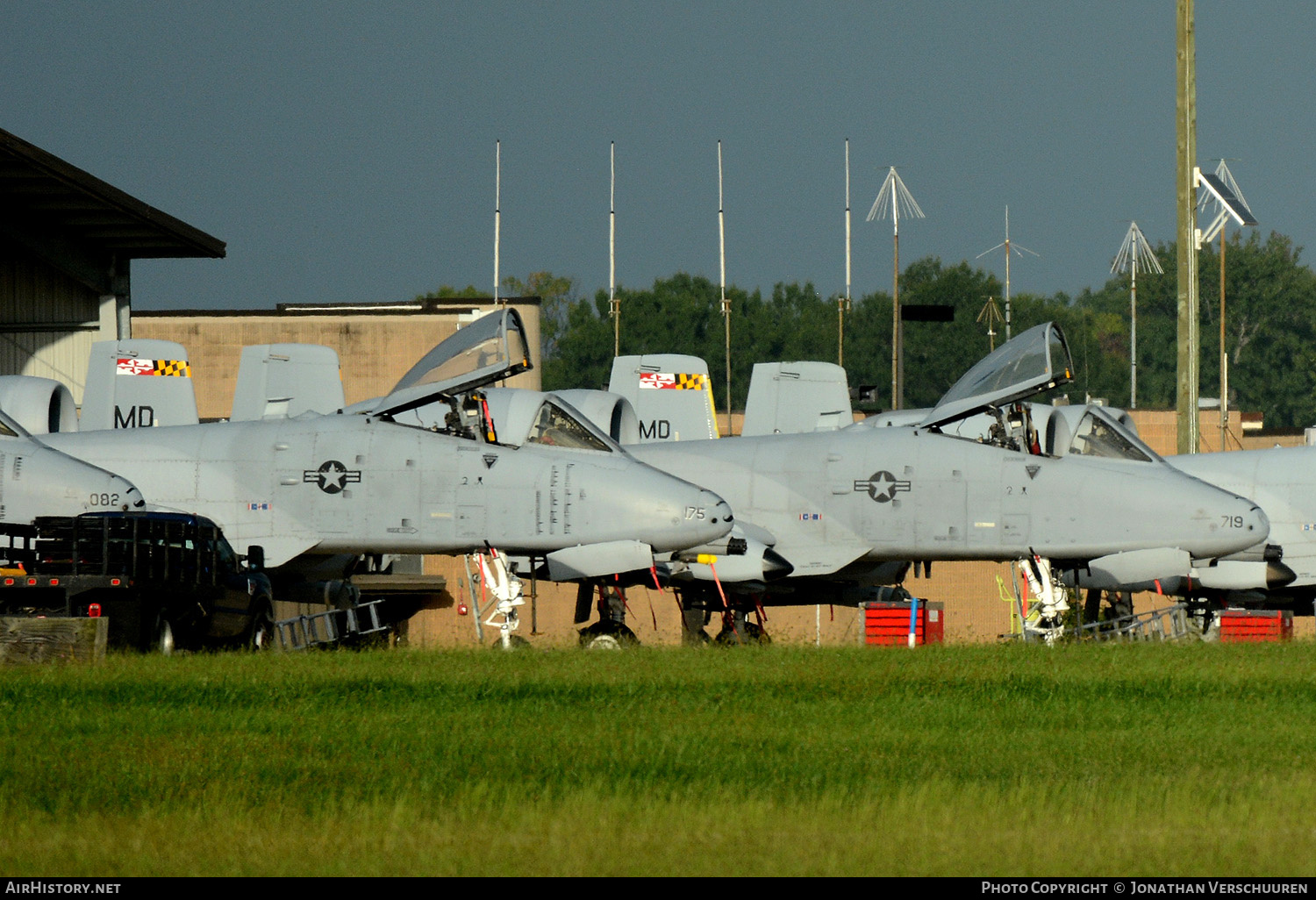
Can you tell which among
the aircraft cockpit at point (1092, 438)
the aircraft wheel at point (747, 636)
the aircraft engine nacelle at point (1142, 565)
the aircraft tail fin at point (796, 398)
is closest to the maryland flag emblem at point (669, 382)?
the aircraft tail fin at point (796, 398)

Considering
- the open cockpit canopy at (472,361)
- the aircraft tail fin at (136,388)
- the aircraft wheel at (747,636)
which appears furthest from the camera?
the aircraft tail fin at (136,388)

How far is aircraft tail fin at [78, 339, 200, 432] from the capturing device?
26.4 meters

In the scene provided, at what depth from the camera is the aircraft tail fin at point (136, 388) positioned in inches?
1038

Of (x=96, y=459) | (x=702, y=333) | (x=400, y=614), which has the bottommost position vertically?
(x=400, y=614)

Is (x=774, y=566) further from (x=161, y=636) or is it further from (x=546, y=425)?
(x=161, y=636)

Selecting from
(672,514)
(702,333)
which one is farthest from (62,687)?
(702,333)

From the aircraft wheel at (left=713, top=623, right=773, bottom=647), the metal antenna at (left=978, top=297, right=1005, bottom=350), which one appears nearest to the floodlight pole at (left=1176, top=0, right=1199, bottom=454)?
the aircraft wheel at (left=713, top=623, right=773, bottom=647)

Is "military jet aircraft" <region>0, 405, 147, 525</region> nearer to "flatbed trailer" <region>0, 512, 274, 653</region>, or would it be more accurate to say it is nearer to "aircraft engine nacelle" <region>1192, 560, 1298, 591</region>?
"flatbed trailer" <region>0, 512, 274, 653</region>

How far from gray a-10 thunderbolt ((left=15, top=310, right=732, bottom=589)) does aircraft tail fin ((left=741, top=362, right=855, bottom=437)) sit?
542cm

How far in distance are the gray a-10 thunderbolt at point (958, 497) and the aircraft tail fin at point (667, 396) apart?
353 cm

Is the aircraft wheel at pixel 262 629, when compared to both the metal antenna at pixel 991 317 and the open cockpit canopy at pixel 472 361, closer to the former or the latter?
the open cockpit canopy at pixel 472 361
